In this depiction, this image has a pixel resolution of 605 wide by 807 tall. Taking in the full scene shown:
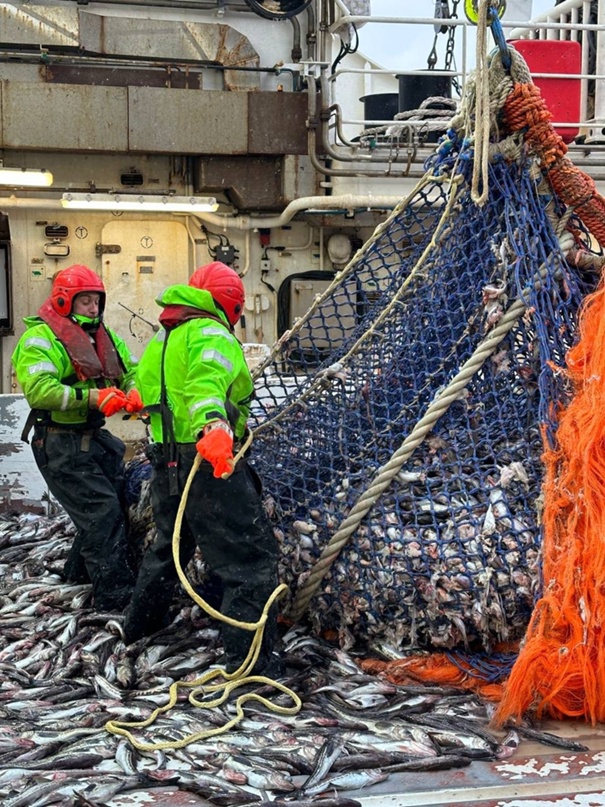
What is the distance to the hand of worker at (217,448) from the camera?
4094 mm

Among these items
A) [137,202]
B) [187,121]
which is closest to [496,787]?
[137,202]

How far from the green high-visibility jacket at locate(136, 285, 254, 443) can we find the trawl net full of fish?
1.96 ft

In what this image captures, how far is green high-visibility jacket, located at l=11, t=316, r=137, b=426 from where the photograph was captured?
5574 mm

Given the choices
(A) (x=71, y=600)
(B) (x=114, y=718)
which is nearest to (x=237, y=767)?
(B) (x=114, y=718)

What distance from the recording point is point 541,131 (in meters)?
4.60

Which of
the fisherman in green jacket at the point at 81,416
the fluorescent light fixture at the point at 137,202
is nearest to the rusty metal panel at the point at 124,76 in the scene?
the fluorescent light fixture at the point at 137,202

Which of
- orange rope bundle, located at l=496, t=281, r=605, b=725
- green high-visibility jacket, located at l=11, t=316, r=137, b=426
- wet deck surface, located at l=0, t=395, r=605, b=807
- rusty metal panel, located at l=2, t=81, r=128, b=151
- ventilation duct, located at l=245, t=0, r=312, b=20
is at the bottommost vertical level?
wet deck surface, located at l=0, t=395, r=605, b=807

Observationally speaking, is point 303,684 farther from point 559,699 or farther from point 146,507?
point 146,507

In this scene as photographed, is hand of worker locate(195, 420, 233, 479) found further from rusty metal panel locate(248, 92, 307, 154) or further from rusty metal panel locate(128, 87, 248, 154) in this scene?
rusty metal panel locate(248, 92, 307, 154)

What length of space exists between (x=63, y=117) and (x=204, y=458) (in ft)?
26.7

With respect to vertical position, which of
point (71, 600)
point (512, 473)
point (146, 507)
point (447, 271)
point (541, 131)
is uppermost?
point (541, 131)

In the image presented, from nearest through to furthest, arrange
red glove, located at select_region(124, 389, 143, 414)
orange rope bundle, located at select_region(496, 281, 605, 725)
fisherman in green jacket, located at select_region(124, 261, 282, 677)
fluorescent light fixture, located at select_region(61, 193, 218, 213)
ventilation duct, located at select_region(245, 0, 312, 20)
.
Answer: orange rope bundle, located at select_region(496, 281, 605, 725), fisherman in green jacket, located at select_region(124, 261, 282, 677), red glove, located at select_region(124, 389, 143, 414), fluorescent light fixture, located at select_region(61, 193, 218, 213), ventilation duct, located at select_region(245, 0, 312, 20)

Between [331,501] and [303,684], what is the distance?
936 millimetres

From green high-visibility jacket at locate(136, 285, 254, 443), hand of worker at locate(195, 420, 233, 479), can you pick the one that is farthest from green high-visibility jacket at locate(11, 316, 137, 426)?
hand of worker at locate(195, 420, 233, 479)
